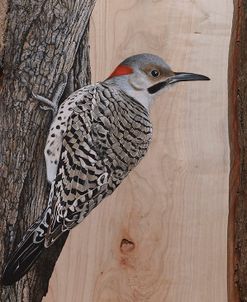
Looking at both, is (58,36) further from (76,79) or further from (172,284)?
(172,284)

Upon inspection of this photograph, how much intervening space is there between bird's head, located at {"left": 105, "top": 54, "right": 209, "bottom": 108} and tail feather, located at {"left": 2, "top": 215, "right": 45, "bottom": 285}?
0.41 meters

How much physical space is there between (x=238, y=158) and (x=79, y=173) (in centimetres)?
41

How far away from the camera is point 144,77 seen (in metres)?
Answer: 1.61

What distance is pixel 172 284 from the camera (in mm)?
1596

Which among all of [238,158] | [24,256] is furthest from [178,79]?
[24,256]

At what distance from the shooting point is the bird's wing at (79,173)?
154 centimetres

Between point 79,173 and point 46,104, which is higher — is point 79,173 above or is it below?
below

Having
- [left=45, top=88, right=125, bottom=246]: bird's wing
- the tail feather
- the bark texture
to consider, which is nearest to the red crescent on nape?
[left=45, top=88, right=125, bottom=246]: bird's wing

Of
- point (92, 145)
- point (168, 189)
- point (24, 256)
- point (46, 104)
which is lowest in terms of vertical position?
point (24, 256)

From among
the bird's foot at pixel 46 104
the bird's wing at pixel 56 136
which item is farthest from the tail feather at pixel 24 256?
the bird's foot at pixel 46 104

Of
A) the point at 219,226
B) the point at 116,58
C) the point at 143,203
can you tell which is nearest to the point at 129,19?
the point at 116,58

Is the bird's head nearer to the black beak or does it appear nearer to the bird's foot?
the black beak

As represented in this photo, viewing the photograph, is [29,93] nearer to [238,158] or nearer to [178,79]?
[178,79]

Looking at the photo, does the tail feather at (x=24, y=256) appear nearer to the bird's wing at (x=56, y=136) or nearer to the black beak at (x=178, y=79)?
the bird's wing at (x=56, y=136)
